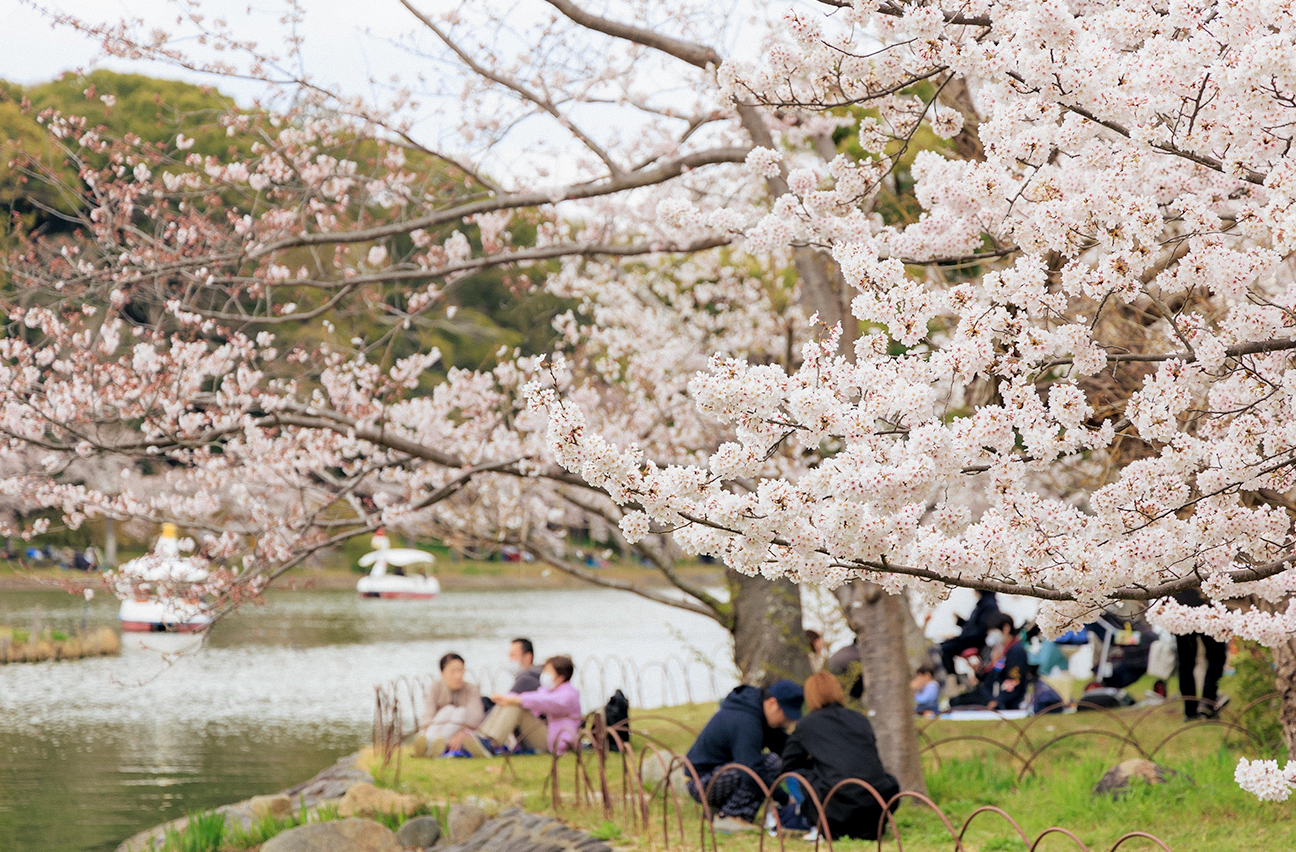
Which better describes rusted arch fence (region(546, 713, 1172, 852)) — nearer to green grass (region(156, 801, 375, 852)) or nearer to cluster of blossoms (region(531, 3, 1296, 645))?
green grass (region(156, 801, 375, 852))

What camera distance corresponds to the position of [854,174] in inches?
171

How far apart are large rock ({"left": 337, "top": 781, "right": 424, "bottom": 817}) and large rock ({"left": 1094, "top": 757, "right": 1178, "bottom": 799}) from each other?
3917 mm

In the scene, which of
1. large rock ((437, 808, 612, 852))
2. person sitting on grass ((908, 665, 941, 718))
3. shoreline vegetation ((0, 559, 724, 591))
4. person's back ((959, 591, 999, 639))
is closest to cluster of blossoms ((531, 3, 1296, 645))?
large rock ((437, 808, 612, 852))

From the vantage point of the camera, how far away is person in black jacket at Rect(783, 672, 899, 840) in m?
5.43

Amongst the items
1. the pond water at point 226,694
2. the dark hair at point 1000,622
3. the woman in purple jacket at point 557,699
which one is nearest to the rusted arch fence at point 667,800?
the woman in purple jacket at point 557,699

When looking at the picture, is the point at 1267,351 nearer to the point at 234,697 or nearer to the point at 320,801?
the point at 320,801

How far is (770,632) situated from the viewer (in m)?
9.23

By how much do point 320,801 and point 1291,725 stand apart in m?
5.79

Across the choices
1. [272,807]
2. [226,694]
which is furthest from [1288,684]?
[226,694]

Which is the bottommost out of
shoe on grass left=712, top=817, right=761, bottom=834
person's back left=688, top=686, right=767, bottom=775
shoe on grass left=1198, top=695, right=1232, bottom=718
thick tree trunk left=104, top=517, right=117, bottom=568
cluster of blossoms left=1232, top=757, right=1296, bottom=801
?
shoe on grass left=712, top=817, right=761, bottom=834

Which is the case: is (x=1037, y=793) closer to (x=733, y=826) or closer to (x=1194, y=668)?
(x=733, y=826)

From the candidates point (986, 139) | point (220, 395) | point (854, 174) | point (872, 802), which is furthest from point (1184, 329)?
point (220, 395)

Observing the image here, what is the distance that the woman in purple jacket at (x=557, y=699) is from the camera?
795 centimetres

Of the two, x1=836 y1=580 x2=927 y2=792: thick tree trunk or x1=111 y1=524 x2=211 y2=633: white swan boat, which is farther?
x1=111 y1=524 x2=211 y2=633: white swan boat
